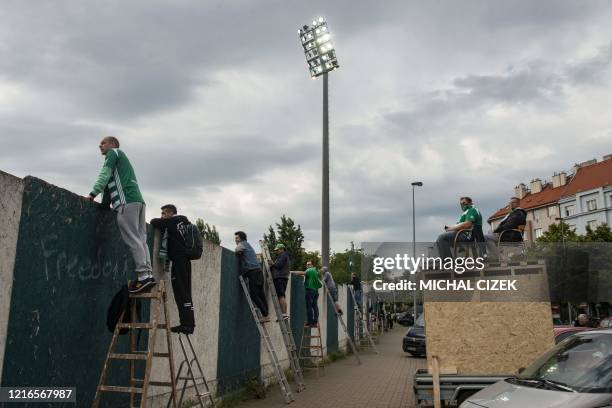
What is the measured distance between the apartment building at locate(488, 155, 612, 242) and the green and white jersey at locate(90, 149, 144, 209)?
57.8 m

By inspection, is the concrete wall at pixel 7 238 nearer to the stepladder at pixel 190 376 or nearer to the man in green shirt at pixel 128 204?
the man in green shirt at pixel 128 204

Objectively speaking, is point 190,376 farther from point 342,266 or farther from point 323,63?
point 342,266

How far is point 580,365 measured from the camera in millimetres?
5398

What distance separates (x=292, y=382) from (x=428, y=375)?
17.5ft

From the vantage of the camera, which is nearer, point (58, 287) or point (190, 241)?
point (58, 287)

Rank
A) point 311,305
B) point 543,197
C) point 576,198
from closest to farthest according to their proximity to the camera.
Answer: point 311,305 < point 576,198 < point 543,197

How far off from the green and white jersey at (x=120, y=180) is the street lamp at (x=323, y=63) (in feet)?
38.6

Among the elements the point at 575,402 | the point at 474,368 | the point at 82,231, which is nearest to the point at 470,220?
the point at 474,368

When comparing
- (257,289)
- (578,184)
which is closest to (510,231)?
(257,289)

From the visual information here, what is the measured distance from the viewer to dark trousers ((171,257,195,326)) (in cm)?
629

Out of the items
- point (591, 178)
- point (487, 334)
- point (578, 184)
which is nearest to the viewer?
point (487, 334)

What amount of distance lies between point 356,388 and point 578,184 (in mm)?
66941

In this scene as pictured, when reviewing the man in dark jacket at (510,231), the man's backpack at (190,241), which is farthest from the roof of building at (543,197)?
the man's backpack at (190,241)

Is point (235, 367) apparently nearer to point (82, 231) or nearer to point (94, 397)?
point (94, 397)
